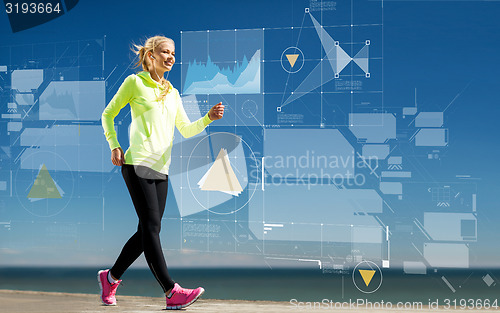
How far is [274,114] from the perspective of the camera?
4.65 meters

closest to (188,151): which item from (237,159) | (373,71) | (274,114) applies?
(237,159)

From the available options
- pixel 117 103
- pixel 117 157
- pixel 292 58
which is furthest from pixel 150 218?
pixel 292 58

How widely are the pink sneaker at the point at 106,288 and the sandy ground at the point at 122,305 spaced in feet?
0.19

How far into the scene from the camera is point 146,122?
3.84m

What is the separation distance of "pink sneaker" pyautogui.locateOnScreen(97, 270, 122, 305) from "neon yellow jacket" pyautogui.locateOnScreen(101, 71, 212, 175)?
2.70ft

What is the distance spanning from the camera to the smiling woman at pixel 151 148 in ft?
12.4

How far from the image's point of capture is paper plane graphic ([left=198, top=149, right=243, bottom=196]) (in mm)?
4703

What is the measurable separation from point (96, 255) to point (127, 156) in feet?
4.66

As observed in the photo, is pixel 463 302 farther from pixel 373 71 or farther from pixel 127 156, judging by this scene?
pixel 127 156

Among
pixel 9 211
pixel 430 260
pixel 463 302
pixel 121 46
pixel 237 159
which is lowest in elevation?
pixel 463 302

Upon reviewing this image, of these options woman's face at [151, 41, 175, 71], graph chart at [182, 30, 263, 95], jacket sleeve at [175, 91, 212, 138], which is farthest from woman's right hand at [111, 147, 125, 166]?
graph chart at [182, 30, 263, 95]

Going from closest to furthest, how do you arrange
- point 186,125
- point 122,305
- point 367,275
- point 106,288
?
point 186,125, point 106,288, point 122,305, point 367,275

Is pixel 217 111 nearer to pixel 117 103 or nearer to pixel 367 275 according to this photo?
pixel 117 103

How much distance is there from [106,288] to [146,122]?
1.13 metres
